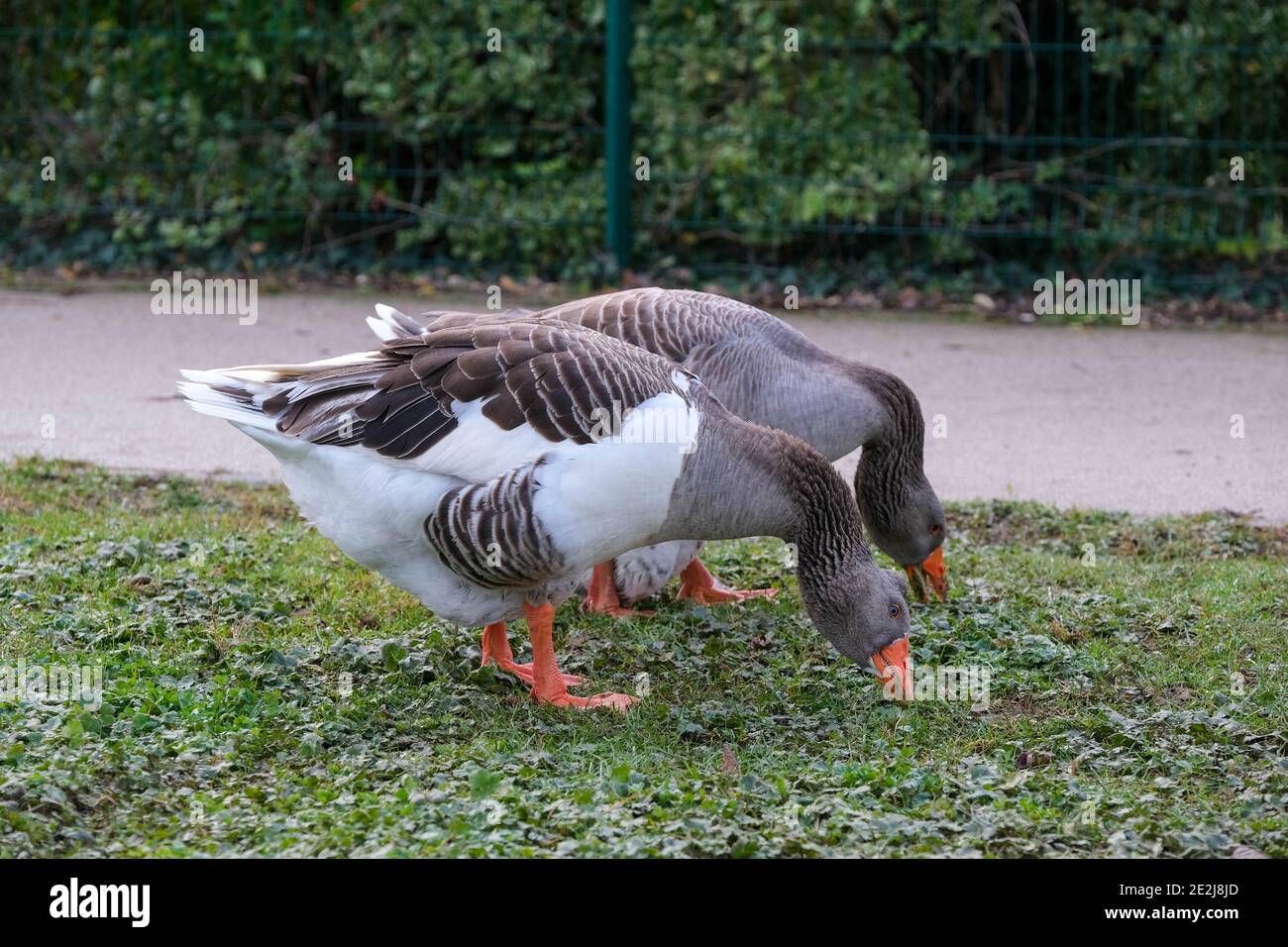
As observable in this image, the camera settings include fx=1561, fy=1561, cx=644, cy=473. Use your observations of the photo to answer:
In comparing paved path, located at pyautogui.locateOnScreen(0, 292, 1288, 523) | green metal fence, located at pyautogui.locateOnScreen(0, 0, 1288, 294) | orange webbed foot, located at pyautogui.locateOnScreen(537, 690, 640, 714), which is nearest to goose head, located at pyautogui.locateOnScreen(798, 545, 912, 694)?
orange webbed foot, located at pyautogui.locateOnScreen(537, 690, 640, 714)

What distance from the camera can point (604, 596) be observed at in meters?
5.47

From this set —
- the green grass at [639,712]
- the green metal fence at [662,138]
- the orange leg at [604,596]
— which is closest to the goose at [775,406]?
the orange leg at [604,596]

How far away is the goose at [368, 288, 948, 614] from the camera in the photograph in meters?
5.21

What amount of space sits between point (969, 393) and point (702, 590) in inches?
111

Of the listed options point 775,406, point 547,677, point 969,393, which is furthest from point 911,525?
point 969,393

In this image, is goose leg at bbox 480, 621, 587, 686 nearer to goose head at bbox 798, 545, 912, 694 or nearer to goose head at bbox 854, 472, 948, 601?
goose head at bbox 798, 545, 912, 694

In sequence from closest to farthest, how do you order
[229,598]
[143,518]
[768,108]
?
[229,598], [143,518], [768,108]

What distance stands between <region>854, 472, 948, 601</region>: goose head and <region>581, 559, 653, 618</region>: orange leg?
877mm

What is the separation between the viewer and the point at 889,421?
5410 millimetres

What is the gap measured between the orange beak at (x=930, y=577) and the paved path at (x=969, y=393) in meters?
1.11

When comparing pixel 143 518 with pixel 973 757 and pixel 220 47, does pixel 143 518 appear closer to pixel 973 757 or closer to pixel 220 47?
pixel 973 757

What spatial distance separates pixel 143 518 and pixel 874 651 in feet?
9.85

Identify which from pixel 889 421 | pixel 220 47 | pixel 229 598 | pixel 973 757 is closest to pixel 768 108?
pixel 220 47

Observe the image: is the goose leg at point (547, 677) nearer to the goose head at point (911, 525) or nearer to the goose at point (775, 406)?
the goose at point (775, 406)
